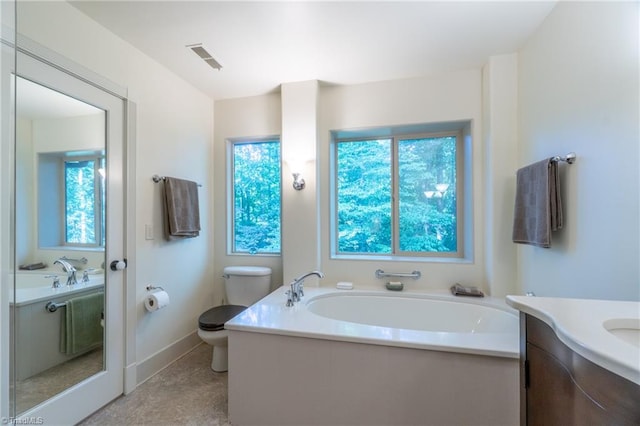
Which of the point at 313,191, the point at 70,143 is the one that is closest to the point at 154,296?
the point at 70,143

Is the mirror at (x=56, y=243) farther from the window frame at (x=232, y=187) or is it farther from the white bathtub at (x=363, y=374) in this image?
the window frame at (x=232, y=187)

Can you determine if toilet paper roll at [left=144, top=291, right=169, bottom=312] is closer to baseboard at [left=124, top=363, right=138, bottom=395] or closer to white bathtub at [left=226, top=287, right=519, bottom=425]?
baseboard at [left=124, top=363, right=138, bottom=395]

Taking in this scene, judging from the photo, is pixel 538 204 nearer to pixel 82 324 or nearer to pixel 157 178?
pixel 157 178

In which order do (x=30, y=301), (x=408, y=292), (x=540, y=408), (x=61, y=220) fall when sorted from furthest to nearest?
(x=408, y=292) → (x=61, y=220) → (x=30, y=301) → (x=540, y=408)

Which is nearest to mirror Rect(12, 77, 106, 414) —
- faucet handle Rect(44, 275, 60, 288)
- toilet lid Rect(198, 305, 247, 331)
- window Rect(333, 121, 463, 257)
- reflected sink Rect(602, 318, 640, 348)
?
faucet handle Rect(44, 275, 60, 288)

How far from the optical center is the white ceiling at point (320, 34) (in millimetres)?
1591

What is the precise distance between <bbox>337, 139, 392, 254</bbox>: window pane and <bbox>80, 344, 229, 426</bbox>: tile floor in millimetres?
1609

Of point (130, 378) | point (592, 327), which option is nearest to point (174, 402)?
point (130, 378)

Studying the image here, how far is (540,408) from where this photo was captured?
88 cm

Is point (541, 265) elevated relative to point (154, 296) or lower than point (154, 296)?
elevated

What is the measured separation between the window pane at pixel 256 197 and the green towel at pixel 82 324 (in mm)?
1300

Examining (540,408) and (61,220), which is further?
(61,220)

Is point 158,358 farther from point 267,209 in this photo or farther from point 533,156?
point 533,156

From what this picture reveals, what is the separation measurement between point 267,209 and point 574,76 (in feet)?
8.17
